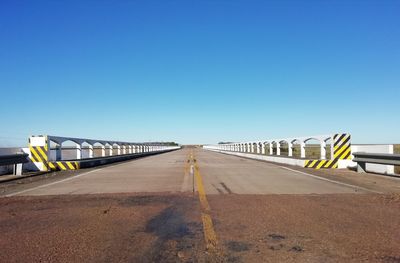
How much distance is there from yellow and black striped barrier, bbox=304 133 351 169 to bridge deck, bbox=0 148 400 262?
7.04 metres

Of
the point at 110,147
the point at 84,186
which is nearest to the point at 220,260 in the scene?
the point at 84,186

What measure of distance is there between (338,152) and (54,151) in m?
13.4

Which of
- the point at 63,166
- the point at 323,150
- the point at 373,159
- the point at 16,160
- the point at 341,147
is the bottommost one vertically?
the point at 63,166

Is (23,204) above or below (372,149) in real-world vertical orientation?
below

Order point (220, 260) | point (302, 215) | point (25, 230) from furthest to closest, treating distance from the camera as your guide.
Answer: point (302, 215) → point (25, 230) → point (220, 260)

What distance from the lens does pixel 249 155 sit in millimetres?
33469

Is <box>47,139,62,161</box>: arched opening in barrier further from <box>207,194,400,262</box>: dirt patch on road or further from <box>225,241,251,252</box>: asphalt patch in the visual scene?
<box>225,241,251,252</box>: asphalt patch

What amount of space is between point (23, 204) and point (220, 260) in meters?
5.73

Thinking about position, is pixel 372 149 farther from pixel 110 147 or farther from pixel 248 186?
pixel 110 147

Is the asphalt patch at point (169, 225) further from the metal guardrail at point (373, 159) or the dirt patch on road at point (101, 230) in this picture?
the metal guardrail at point (373, 159)

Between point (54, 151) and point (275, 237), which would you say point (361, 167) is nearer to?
point (275, 237)

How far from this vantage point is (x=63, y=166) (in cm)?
1803

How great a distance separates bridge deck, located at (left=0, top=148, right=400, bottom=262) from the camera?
15.4 ft

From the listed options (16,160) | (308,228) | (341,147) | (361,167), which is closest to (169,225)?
(308,228)
